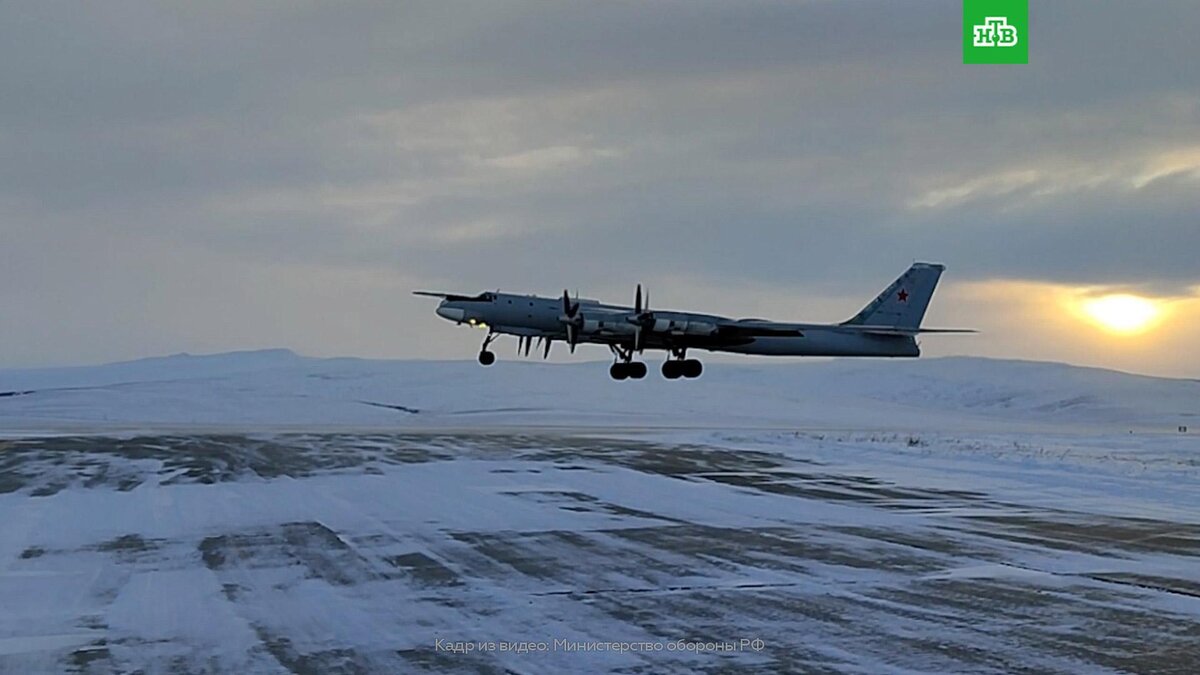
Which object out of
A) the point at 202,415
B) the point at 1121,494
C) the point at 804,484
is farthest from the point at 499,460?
the point at 202,415

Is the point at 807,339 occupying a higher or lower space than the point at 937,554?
higher

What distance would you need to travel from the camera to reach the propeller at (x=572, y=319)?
49.5 metres

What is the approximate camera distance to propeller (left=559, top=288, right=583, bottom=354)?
49.5m

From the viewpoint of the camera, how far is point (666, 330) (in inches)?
1997

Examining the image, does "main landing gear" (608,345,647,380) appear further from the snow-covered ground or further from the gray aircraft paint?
the snow-covered ground

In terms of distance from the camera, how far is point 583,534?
53.2ft

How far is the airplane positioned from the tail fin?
0.15 feet

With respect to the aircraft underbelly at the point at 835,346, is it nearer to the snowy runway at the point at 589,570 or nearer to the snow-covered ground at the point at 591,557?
the snow-covered ground at the point at 591,557

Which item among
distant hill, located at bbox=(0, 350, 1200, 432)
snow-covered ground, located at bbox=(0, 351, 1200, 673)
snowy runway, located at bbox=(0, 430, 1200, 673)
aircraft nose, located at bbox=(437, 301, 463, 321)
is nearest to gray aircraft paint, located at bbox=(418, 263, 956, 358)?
aircraft nose, located at bbox=(437, 301, 463, 321)

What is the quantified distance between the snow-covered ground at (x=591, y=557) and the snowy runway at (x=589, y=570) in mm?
52

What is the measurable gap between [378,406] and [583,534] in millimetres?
65426

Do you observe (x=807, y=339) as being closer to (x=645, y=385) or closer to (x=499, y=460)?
(x=499, y=460)

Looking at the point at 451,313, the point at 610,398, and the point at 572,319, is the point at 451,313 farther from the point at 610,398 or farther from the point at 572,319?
the point at 610,398

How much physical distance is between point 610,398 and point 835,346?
1403 inches
